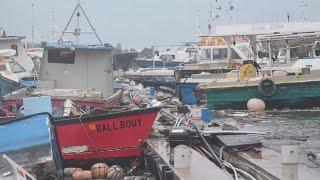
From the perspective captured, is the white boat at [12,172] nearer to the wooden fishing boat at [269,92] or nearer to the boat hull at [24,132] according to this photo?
the boat hull at [24,132]

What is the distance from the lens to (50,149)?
927 cm

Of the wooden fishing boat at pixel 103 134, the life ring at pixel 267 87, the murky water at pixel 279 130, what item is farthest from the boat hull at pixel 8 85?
the wooden fishing boat at pixel 103 134

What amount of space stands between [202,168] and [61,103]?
21.9 feet

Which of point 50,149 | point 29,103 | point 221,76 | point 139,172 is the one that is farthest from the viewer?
point 221,76

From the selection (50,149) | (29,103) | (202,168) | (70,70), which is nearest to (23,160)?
(50,149)

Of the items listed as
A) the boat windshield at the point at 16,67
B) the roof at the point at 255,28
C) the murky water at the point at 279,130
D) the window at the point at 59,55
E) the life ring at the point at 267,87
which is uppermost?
the roof at the point at 255,28

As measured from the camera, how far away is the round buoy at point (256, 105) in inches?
787

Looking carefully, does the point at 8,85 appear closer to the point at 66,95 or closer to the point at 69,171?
the point at 66,95

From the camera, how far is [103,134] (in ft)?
33.8

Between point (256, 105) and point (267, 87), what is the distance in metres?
0.74

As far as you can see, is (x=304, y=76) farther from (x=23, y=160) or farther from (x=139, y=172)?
(x=23, y=160)

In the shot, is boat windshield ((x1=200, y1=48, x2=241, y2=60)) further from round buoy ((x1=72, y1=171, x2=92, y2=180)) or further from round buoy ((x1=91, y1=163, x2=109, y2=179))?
round buoy ((x1=72, y1=171, x2=92, y2=180))

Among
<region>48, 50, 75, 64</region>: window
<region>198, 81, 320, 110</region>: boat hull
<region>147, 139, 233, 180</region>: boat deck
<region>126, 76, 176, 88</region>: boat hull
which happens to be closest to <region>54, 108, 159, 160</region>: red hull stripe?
<region>147, 139, 233, 180</region>: boat deck

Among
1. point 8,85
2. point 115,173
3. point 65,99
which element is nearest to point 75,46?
point 65,99
